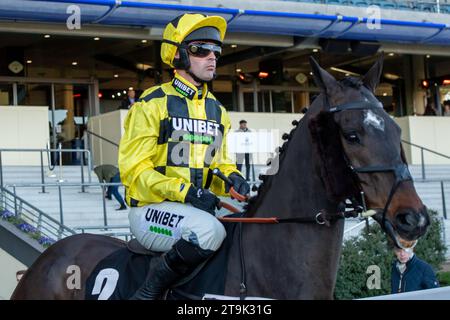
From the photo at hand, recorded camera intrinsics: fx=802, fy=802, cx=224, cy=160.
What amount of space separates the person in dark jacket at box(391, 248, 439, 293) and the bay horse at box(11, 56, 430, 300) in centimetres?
279

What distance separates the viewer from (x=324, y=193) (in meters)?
4.19

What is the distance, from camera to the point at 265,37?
848 inches

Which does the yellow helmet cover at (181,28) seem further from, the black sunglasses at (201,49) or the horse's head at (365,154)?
the horse's head at (365,154)

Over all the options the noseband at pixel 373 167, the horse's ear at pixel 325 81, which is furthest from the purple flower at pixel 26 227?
the noseband at pixel 373 167

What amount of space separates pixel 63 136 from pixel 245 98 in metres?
6.61

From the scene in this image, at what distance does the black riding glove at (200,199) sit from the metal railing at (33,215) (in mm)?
6514

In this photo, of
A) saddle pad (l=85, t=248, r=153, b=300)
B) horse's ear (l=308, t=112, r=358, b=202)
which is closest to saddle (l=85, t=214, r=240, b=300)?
saddle pad (l=85, t=248, r=153, b=300)

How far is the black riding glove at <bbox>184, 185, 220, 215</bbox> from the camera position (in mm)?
4379

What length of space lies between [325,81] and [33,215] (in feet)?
29.0

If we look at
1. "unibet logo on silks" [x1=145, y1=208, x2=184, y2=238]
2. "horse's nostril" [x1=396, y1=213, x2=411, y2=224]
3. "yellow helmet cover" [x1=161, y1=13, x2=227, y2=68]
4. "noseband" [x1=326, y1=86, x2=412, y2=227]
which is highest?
"yellow helmet cover" [x1=161, y1=13, x2=227, y2=68]

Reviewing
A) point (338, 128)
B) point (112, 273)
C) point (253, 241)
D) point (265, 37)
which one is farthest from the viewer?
point (265, 37)

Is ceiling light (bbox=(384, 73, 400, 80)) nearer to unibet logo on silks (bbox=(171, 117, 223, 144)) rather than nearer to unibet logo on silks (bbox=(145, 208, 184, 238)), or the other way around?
unibet logo on silks (bbox=(171, 117, 223, 144))
